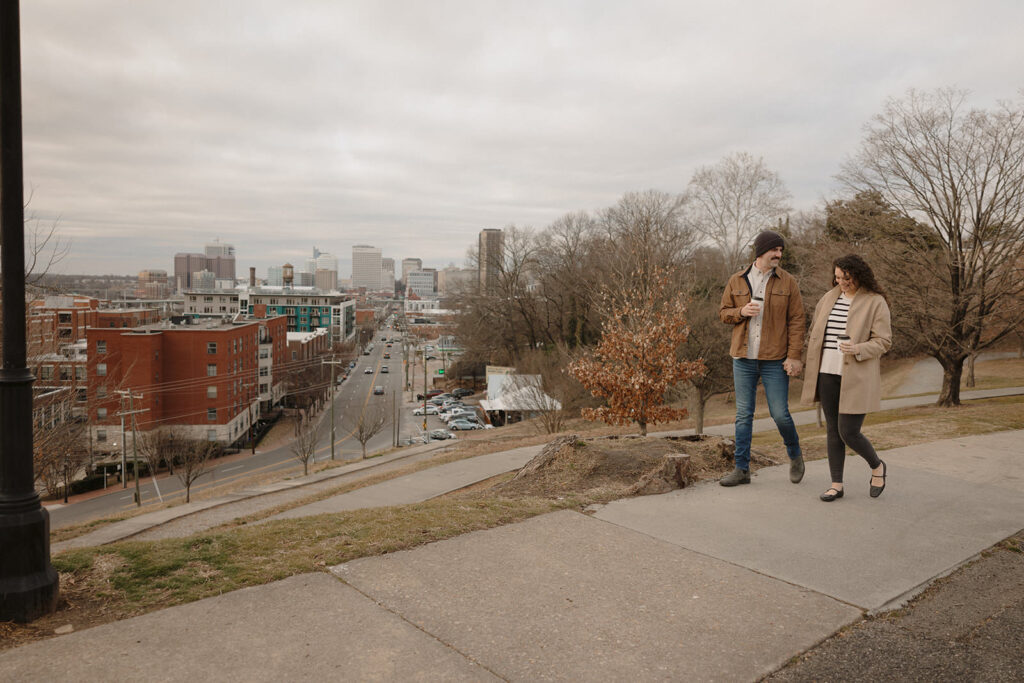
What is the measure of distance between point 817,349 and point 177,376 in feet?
180

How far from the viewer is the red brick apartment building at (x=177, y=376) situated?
47.2 metres

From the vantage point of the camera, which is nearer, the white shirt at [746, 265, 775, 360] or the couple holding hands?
the couple holding hands

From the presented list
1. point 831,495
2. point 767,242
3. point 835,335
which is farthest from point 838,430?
point 767,242

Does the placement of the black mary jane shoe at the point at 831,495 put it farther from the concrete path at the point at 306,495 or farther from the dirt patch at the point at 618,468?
the concrete path at the point at 306,495

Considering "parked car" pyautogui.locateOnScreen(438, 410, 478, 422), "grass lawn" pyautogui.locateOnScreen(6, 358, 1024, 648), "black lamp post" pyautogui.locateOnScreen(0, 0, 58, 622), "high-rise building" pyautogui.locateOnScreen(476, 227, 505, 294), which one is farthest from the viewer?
"high-rise building" pyautogui.locateOnScreen(476, 227, 505, 294)

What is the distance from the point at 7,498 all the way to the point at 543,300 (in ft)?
176

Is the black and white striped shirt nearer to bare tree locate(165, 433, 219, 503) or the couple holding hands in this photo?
the couple holding hands

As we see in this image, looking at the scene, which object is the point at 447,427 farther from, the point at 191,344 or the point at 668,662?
the point at 668,662

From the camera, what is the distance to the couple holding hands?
16.6ft

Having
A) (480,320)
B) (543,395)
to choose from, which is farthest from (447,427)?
Result: (543,395)

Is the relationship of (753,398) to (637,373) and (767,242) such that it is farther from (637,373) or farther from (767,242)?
(637,373)

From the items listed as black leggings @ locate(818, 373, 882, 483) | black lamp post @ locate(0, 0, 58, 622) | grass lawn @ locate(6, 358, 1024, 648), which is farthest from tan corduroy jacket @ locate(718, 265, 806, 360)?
black lamp post @ locate(0, 0, 58, 622)

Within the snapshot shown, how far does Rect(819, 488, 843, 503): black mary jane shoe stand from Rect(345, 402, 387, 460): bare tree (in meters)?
16.7

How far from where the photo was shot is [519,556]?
13.4ft
